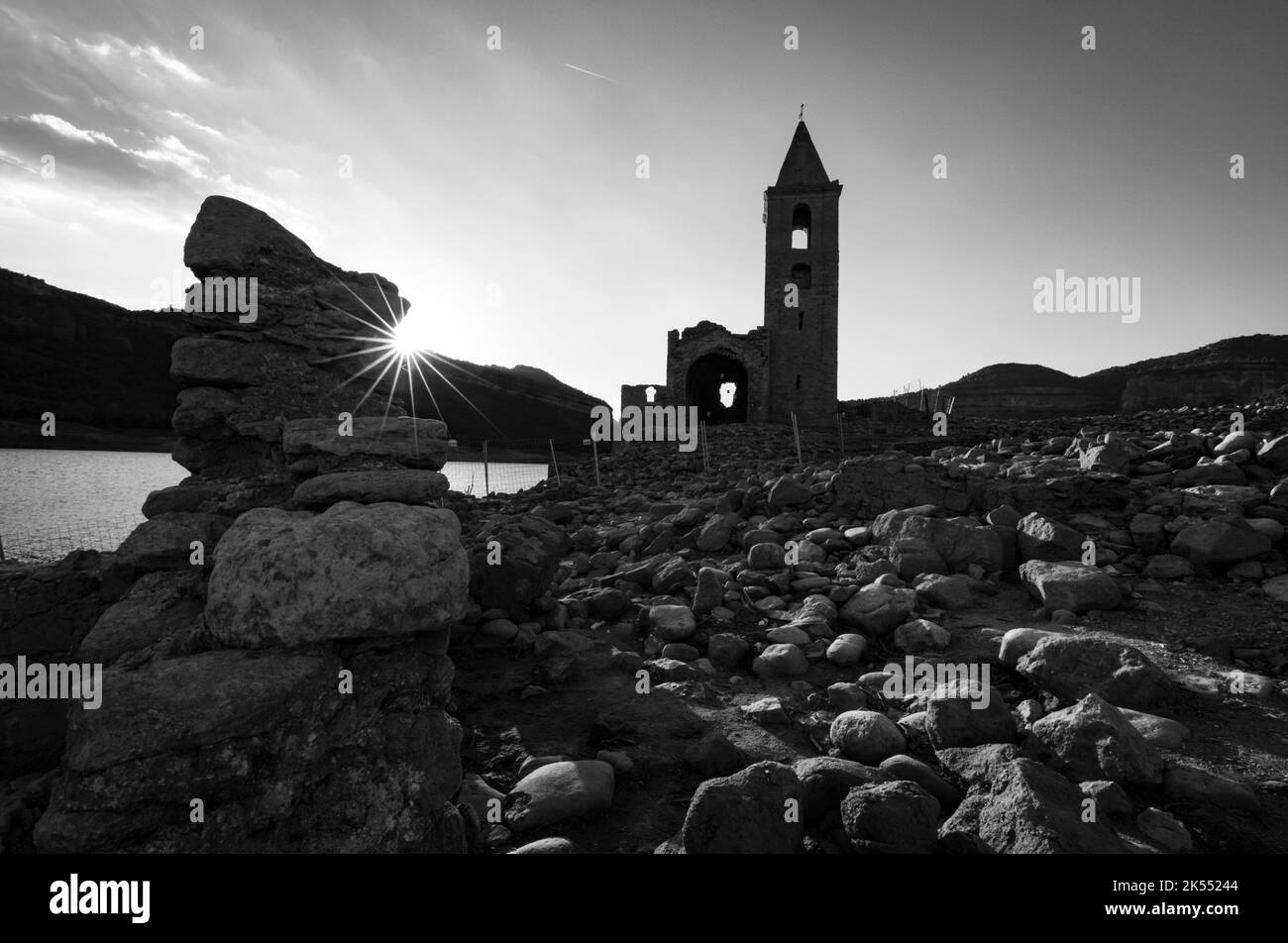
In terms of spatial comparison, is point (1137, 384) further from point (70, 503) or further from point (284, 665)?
point (70, 503)

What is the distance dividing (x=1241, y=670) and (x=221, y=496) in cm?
625

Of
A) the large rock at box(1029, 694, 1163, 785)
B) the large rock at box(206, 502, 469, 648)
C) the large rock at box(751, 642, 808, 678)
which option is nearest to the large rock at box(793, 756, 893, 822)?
the large rock at box(1029, 694, 1163, 785)

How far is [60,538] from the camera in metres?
9.25

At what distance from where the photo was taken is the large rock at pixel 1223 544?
4.84 meters

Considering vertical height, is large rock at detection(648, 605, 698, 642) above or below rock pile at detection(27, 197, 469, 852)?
below

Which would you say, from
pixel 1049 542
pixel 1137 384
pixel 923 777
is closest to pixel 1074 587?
pixel 1049 542

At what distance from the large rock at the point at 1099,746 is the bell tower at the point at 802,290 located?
21565 mm

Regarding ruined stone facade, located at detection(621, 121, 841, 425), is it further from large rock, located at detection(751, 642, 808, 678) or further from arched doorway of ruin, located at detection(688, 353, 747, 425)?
large rock, located at detection(751, 642, 808, 678)

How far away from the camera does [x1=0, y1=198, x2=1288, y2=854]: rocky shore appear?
80.7 inches

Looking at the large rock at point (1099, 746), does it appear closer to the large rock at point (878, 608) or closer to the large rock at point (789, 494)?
the large rock at point (878, 608)

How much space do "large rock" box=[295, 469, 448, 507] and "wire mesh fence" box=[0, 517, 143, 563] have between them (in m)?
6.48

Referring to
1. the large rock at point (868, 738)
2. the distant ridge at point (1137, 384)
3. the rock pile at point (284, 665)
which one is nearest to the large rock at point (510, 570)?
the rock pile at point (284, 665)

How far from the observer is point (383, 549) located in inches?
89.8

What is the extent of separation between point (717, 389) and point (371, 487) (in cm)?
2719
